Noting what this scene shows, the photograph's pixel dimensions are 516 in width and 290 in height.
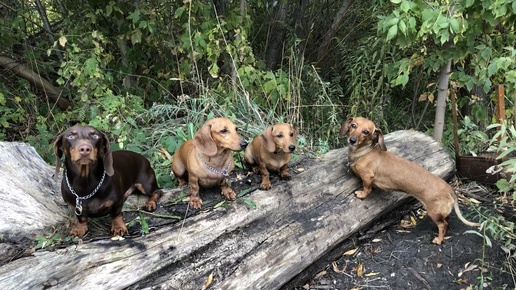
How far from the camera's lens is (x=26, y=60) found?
5.38 metres

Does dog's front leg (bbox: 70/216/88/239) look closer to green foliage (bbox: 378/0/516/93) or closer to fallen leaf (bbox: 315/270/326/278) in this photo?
→ fallen leaf (bbox: 315/270/326/278)

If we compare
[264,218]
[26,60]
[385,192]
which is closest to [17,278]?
[264,218]

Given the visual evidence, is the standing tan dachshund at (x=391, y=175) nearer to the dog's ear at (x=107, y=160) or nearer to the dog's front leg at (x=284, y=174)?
the dog's front leg at (x=284, y=174)

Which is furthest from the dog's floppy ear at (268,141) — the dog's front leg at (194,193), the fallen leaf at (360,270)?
the fallen leaf at (360,270)

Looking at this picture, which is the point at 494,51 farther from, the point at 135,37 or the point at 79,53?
the point at 79,53

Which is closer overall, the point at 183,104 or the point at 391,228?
the point at 391,228

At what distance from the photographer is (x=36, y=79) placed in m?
5.36

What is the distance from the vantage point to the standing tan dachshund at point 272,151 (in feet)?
9.88

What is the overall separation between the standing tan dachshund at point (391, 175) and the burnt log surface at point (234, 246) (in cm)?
19

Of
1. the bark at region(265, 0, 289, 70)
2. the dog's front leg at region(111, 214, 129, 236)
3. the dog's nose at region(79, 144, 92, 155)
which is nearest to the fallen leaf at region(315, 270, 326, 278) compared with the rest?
the dog's front leg at region(111, 214, 129, 236)

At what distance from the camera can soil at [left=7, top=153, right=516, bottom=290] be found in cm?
279

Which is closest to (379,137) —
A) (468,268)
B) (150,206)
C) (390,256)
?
(390,256)

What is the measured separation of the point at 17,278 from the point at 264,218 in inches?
59.9

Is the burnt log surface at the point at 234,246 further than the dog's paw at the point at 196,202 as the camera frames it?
No
